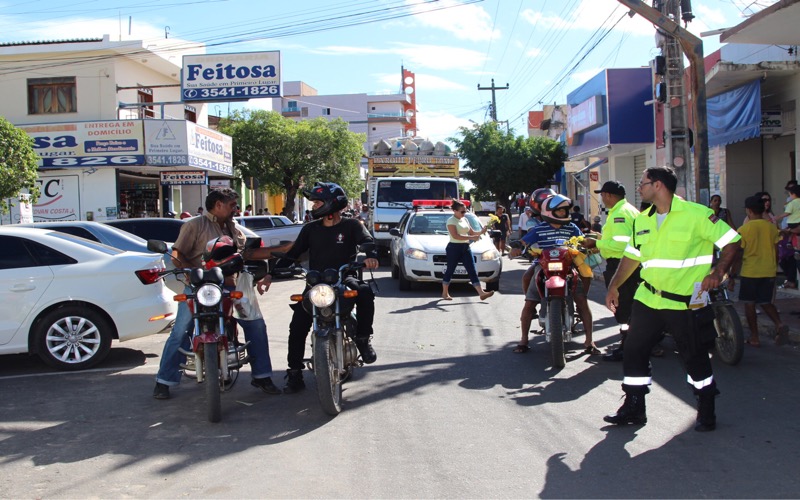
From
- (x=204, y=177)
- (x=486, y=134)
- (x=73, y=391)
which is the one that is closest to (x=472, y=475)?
(x=73, y=391)

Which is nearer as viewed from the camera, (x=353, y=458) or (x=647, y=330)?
(x=353, y=458)

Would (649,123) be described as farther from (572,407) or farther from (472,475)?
(472,475)

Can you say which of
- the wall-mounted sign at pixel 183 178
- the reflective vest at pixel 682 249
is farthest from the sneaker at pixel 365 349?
the wall-mounted sign at pixel 183 178

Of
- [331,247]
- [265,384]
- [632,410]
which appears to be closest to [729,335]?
[632,410]

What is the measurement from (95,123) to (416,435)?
2274cm

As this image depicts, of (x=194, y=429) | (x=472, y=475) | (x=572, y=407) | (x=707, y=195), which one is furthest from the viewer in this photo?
(x=707, y=195)

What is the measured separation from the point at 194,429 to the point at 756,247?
20.6 ft

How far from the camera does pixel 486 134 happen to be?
3950 cm

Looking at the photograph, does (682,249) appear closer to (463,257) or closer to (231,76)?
(463,257)

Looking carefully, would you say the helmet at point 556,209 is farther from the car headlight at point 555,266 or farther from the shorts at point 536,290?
the car headlight at point 555,266

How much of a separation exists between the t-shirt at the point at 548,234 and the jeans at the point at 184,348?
3.04 meters

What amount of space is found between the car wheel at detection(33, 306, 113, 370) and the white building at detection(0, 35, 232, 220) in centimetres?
1722

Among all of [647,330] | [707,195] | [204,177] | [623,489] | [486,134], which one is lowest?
[623,489]

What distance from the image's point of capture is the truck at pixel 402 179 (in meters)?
21.0
